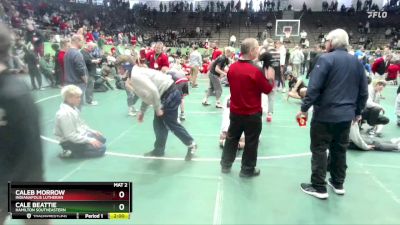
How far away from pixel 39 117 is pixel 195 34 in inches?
1176

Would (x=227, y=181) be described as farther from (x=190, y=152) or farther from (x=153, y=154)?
(x=153, y=154)

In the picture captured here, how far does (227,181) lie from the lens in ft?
14.9

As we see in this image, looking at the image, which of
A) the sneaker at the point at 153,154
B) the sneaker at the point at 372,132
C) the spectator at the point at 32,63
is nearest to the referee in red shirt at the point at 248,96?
the sneaker at the point at 153,154

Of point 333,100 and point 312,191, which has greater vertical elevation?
point 333,100

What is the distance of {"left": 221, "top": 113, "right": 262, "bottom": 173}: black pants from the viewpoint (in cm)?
Answer: 451

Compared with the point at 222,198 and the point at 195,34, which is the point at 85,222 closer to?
the point at 222,198

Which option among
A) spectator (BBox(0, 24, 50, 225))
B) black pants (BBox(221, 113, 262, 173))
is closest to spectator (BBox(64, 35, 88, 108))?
black pants (BBox(221, 113, 262, 173))

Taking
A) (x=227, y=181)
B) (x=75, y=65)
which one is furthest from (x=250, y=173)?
(x=75, y=65)

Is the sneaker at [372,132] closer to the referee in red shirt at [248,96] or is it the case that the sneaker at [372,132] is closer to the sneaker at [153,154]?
the referee in red shirt at [248,96]

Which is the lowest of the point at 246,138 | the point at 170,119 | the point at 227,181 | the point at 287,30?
the point at 227,181

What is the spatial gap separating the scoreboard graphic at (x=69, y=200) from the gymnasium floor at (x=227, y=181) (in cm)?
54

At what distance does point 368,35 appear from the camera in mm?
30031

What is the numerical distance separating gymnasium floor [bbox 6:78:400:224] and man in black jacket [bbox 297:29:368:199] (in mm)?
456

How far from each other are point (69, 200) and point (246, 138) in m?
2.67
